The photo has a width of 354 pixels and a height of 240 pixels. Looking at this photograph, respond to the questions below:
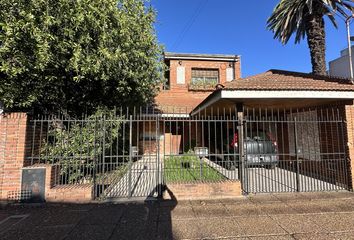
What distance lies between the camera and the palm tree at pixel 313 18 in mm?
11188

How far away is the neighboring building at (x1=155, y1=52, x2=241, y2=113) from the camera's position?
50.8 ft

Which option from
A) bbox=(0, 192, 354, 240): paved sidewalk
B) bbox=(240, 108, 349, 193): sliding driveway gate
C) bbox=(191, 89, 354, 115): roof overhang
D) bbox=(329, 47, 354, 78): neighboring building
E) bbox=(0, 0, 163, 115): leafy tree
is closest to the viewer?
bbox=(0, 192, 354, 240): paved sidewalk

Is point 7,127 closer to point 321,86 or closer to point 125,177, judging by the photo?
point 125,177

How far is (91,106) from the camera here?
278 inches

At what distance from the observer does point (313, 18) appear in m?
11.2

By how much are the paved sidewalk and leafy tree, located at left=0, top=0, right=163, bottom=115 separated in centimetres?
308

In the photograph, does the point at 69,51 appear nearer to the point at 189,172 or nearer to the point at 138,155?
the point at 138,155

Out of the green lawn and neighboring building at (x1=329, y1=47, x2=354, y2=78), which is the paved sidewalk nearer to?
the green lawn

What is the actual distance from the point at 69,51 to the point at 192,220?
498 centimetres

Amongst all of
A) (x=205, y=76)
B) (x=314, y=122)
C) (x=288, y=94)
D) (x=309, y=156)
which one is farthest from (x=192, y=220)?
(x=205, y=76)

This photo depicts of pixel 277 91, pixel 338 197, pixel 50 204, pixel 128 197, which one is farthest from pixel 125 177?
pixel 338 197

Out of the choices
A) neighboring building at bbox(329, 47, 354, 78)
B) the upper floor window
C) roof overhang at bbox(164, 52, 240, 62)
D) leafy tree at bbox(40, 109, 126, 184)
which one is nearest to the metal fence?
leafy tree at bbox(40, 109, 126, 184)

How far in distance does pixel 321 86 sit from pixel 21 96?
8.26 metres

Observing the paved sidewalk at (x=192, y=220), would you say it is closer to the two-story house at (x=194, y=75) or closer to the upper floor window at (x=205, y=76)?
the two-story house at (x=194, y=75)
